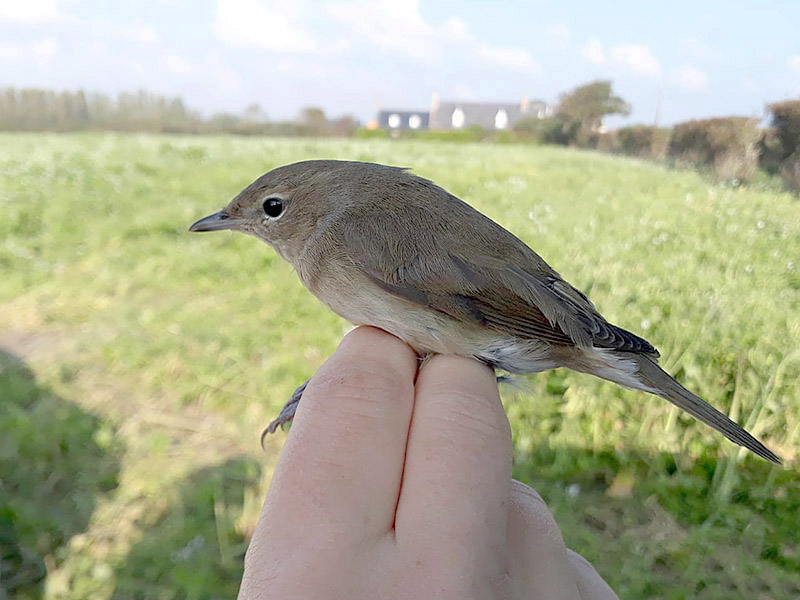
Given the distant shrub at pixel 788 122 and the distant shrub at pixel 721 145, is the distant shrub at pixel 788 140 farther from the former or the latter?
the distant shrub at pixel 721 145

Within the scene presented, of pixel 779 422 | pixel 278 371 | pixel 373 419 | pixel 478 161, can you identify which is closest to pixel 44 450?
pixel 278 371

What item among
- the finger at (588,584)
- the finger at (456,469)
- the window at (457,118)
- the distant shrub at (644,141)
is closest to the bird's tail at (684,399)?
the finger at (588,584)

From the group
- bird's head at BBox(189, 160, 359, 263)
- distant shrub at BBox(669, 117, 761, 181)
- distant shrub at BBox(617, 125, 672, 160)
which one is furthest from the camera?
distant shrub at BBox(617, 125, 672, 160)

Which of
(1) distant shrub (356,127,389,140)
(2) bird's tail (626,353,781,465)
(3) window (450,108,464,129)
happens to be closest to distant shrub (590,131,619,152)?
(2) bird's tail (626,353,781,465)

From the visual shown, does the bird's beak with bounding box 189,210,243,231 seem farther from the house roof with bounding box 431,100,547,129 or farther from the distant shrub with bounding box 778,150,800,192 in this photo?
the house roof with bounding box 431,100,547,129

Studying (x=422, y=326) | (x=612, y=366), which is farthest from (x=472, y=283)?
(x=612, y=366)

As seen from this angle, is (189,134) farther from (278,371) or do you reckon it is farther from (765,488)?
(765,488)

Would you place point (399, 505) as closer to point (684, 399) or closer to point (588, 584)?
point (588, 584)
